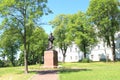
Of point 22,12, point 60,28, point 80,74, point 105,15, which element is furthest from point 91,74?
point 60,28

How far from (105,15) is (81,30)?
9205 millimetres

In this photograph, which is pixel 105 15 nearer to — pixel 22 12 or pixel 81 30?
pixel 81 30

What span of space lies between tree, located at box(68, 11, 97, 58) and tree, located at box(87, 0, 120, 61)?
12.9 ft

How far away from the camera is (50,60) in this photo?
124ft

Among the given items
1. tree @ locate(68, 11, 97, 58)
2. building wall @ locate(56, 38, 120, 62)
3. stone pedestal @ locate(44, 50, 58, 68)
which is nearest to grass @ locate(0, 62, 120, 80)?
stone pedestal @ locate(44, 50, 58, 68)

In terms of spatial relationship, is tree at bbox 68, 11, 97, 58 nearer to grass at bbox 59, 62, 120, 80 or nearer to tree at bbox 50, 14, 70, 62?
tree at bbox 50, 14, 70, 62

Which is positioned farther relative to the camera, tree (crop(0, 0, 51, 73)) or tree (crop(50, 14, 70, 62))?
tree (crop(50, 14, 70, 62))

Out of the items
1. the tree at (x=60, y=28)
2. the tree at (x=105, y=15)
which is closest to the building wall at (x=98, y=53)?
the tree at (x=60, y=28)

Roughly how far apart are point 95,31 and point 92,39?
118 inches

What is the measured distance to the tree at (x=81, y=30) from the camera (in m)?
64.3

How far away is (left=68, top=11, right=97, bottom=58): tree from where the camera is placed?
6432 cm

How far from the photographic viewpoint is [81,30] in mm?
67062

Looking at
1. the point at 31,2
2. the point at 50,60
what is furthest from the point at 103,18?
the point at 31,2

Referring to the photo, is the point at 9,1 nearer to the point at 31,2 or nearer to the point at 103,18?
the point at 31,2
